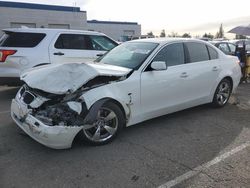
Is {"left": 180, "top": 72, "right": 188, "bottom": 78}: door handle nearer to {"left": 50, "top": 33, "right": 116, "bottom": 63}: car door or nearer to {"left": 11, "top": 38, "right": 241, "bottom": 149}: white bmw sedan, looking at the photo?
{"left": 11, "top": 38, "right": 241, "bottom": 149}: white bmw sedan

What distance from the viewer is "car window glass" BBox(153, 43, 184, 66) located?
17.4 feet

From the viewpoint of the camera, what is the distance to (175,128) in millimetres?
5266

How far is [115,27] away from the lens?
4656 cm

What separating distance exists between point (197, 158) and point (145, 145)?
2.79 feet

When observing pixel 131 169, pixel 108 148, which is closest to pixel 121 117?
pixel 108 148

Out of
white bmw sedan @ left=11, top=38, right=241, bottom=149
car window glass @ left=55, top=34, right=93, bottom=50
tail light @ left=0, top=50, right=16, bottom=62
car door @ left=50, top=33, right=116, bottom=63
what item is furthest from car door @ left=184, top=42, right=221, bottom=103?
tail light @ left=0, top=50, right=16, bottom=62

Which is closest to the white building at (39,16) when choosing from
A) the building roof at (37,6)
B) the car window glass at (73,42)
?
the building roof at (37,6)

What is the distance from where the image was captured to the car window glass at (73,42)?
26.2 feet

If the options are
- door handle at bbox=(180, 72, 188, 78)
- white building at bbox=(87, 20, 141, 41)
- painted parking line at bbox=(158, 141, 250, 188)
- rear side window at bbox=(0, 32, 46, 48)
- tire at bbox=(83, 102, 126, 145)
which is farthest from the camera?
white building at bbox=(87, 20, 141, 41)

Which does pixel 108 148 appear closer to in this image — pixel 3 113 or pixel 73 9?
pixel 3 113

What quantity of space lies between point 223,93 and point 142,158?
3.42 metres

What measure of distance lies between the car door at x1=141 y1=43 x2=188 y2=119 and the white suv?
348cm

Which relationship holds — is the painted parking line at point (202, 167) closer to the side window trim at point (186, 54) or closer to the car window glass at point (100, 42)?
the side window trim at point (186, 54)

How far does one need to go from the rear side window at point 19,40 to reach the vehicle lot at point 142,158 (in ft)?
8.20
